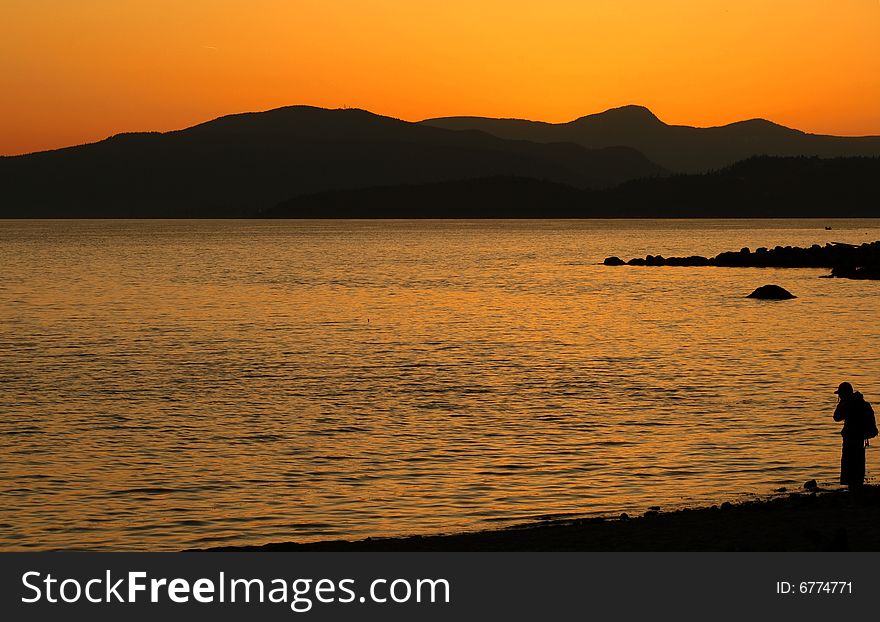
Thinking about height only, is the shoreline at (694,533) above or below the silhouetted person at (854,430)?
below

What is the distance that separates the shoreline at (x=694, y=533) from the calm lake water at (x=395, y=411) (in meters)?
1.35

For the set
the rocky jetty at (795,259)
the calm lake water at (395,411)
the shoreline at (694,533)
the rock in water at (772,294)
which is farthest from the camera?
the rocky jetty at (795,259)

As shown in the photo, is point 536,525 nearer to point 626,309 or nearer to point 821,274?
point 626,309

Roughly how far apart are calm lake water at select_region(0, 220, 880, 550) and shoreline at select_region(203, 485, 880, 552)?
4.44ft

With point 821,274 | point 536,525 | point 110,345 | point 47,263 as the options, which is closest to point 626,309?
point 110,345

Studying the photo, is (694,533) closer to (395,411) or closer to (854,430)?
(854,430)

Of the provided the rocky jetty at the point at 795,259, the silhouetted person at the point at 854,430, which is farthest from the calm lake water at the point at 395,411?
the rocky jetty at the point at 795,259

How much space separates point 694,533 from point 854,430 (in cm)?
409

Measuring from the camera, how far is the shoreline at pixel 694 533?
14609 mm

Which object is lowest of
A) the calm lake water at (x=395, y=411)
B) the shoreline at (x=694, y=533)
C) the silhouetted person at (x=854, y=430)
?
the calm lake water at (x=395, y=411)

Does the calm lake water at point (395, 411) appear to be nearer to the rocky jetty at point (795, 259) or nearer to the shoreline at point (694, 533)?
the shoreline at point (694, 533)

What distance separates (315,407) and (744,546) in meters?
17.3

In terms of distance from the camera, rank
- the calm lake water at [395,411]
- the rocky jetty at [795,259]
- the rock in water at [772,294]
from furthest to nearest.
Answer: the rocky jetty at [795,259]
the rock in water at [772,294]
the calm lake water at [395,411]

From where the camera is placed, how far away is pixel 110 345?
46125 mm
